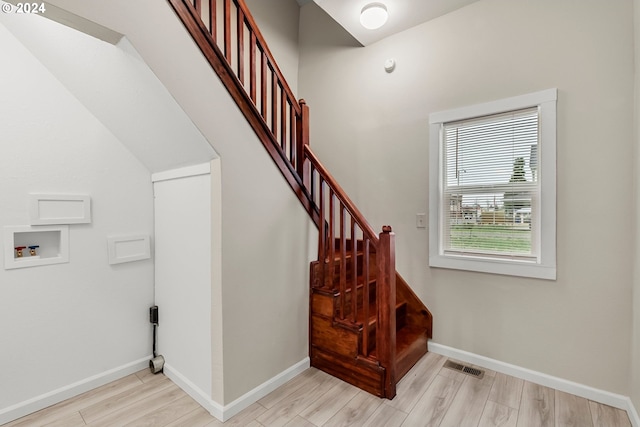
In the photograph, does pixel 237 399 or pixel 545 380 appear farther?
pixel 545 380

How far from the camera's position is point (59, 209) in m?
1.99

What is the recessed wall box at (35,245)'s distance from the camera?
182 cm

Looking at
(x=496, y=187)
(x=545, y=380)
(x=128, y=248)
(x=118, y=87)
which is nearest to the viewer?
(x=118, y=87)

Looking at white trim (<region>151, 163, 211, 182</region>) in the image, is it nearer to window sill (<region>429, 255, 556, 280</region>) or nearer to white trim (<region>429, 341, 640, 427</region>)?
window sill (<region>429, 255, 556, 280</region>)

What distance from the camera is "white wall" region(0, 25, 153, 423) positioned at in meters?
1.83

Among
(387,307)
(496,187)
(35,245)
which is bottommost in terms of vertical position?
(387,307)

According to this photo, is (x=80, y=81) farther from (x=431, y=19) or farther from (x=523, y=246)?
(x=523, y=246)

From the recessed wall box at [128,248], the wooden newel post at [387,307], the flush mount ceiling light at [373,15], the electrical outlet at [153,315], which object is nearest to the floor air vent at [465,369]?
the wooden newel post at [387,307]

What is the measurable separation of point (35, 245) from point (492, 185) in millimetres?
3323

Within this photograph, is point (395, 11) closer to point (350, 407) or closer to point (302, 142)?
point (302, 142)

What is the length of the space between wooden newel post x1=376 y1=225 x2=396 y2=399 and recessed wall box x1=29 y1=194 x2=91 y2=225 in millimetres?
2071

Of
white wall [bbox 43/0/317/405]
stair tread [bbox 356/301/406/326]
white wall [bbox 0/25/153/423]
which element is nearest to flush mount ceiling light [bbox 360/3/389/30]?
white wall [bbox 43/0/317/405]

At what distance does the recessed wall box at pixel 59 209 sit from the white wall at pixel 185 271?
47 cm

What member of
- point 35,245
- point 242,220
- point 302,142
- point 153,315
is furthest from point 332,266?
point 35,245
